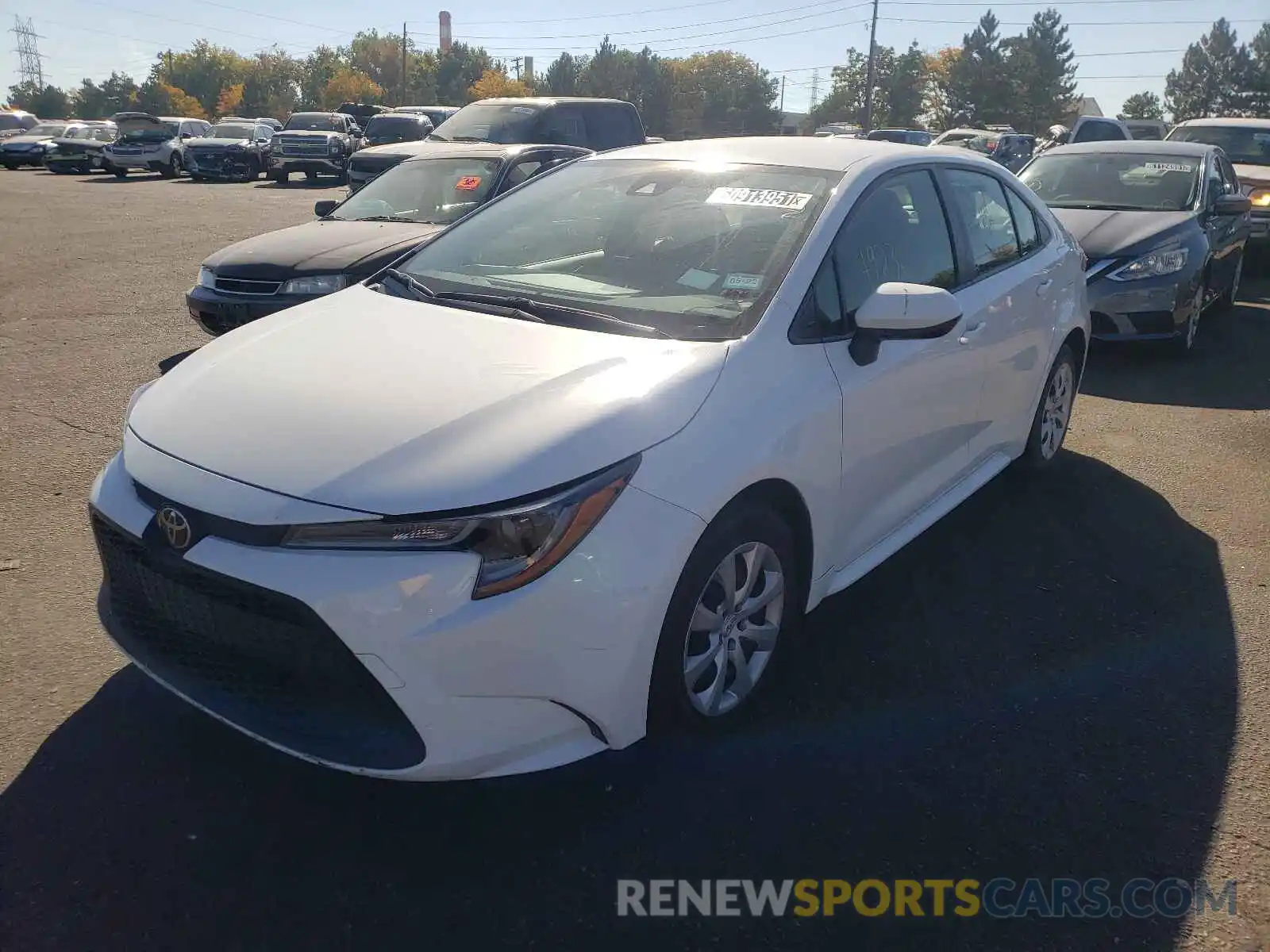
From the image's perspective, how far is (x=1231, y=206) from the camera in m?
8.14

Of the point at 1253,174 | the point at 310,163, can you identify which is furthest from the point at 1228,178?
the point at 310,163

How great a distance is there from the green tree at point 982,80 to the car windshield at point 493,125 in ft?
256

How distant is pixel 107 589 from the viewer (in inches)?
111

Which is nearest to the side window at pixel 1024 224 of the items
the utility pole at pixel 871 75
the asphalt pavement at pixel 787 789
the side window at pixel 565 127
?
the asphalt pavement at pixel 787 789

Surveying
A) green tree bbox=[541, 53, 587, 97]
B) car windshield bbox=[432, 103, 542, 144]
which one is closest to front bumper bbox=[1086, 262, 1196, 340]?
car windshield bbox=[432, 103, 542, 144]

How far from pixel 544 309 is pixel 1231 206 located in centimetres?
720

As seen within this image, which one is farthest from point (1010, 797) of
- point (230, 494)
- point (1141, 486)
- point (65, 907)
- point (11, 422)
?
point (11, 422)

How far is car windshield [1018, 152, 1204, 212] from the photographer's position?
8.63m

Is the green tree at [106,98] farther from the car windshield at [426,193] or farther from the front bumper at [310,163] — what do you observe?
the car windshield at [426,193]

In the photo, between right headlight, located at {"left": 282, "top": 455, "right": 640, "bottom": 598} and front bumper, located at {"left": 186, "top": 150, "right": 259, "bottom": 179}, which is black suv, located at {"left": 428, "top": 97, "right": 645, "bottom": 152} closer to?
right headlight, located at {"left": 282, "top": 455, "right": 640, "bottom": 598}

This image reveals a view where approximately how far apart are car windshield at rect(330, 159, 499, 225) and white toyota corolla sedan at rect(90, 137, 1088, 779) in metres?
4.30

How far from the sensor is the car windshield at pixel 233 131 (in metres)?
29.4

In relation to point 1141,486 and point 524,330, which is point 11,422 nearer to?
point 524,330

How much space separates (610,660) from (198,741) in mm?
1306
